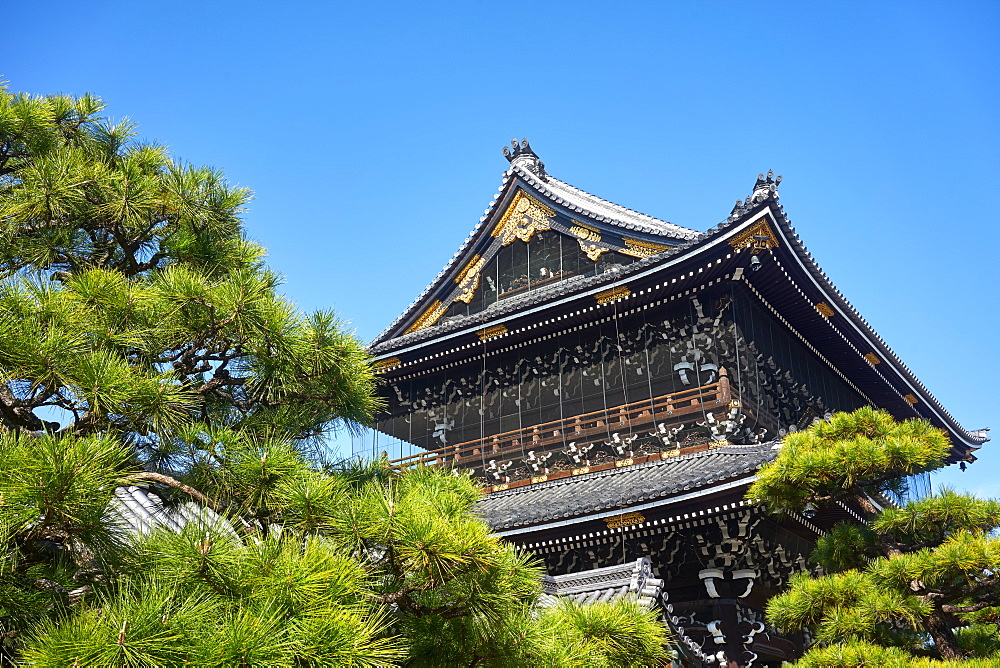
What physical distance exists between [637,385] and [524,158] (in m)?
6.39

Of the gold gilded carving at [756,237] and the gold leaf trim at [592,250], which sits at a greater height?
the gold leaf trim at [592,250]

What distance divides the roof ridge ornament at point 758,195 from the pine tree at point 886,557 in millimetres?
4604

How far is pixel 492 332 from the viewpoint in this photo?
16938mm

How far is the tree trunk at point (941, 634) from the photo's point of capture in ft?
30.9

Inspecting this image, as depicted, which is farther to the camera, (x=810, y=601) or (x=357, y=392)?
(x=810, y=601)

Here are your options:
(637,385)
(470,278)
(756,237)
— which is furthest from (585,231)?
(756,237)

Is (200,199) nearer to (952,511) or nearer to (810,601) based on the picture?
(810,601)

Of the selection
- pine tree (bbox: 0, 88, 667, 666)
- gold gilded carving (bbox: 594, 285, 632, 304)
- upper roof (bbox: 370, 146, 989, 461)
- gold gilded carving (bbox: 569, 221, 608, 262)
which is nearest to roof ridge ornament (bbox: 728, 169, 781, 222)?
upper roof (bbox: 370, 146, 989, 461)

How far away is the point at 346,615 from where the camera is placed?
4.45m

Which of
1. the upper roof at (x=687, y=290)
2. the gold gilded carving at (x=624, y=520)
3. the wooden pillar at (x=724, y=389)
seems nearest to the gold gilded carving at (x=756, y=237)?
the upper roof at (x=687, y=290)

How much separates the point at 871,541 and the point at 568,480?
6265mm

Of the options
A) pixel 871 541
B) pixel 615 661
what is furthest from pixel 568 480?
pixel 615 661

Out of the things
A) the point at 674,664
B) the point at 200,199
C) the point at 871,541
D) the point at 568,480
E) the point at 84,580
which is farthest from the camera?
the point at 568,480

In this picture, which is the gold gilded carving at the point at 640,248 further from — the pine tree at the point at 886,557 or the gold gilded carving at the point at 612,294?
the pine tree at the point at 886,557
